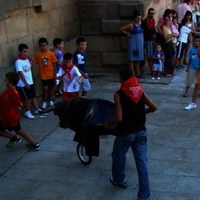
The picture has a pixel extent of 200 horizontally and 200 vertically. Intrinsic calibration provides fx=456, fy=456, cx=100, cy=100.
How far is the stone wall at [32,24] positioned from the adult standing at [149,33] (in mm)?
1820

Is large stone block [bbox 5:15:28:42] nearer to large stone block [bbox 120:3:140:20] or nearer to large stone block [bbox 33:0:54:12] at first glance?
large stone block [bbox 33:0:54:12]

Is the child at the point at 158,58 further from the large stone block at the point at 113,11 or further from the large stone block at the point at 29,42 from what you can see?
the large stone block at the point at 29,42

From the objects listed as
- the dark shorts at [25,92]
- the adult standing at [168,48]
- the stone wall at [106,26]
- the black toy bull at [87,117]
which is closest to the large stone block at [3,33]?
the dark shorts at [25,92]

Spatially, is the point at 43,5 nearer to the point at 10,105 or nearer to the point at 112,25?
the point at 112,25

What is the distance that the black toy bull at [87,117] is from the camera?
18.2 feet

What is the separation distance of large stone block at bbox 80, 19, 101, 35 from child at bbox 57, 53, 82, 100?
411 cm

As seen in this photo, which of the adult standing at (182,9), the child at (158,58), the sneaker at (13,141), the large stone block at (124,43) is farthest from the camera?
the adult standing at (182,9)

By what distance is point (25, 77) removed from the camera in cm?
818

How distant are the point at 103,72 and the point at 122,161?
7057 millimetres

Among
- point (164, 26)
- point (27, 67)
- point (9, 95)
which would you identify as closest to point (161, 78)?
point (164, 26)

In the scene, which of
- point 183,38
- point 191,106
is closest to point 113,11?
point 183,38

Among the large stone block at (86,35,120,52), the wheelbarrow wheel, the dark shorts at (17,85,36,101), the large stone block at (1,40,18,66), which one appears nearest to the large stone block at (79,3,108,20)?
the large stone block at (86,35,120,52)

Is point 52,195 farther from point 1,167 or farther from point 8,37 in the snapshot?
point 8,37

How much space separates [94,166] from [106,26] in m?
6.14
